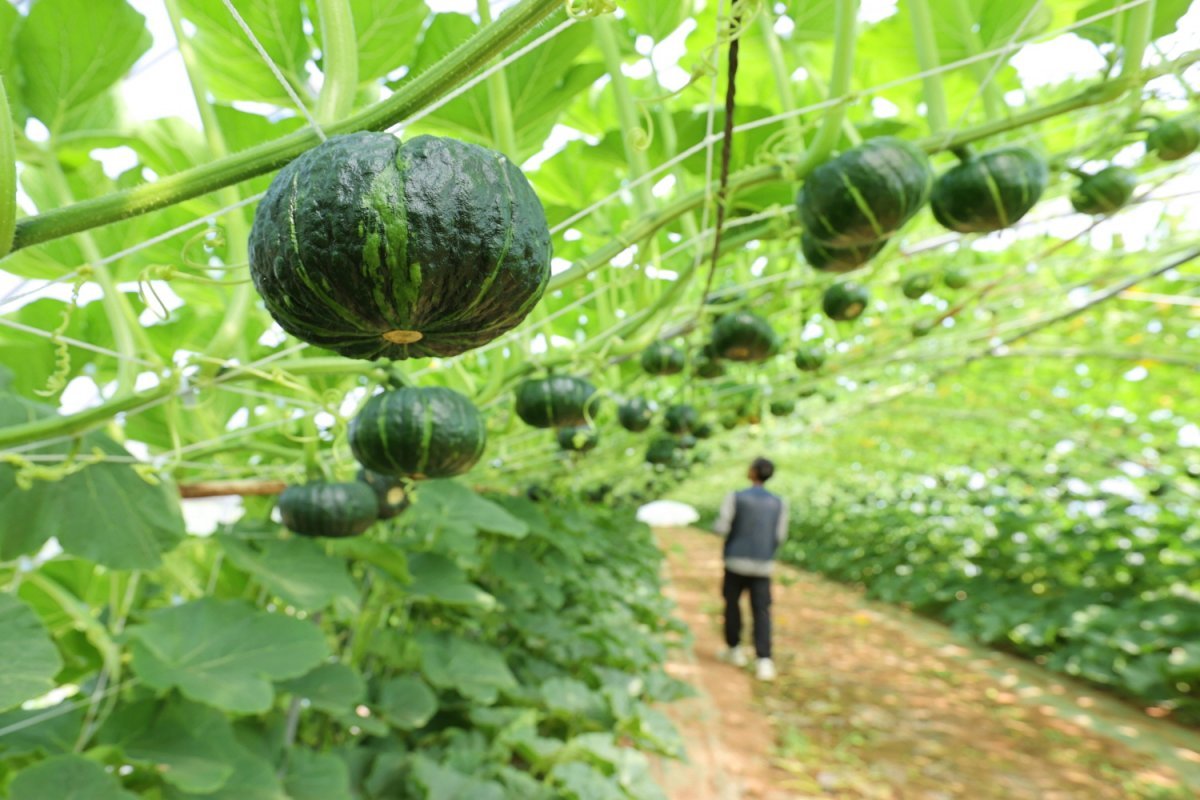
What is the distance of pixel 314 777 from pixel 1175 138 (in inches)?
109

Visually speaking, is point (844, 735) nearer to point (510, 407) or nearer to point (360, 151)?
point (510, 407)

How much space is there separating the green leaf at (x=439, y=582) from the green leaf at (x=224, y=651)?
2.86 feet

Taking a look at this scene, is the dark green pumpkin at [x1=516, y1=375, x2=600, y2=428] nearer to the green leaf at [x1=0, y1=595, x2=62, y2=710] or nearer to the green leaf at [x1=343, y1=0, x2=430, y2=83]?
the green leaf at [x1=343, y1=0, x2=430, y2=83]

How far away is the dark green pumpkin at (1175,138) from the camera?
5.09ft

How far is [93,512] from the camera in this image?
1487mm

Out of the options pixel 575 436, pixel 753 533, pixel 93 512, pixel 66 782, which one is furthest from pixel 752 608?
pixel 93 512

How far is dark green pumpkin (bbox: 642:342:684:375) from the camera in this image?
246 cm

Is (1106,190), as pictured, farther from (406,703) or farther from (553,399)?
(406,703)

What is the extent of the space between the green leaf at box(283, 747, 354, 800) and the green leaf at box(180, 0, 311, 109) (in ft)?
6.28

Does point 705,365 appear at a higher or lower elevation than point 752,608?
higher

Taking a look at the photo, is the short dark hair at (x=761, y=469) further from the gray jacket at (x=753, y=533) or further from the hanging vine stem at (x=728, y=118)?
the hanging vine stem at (x=728, y=118)

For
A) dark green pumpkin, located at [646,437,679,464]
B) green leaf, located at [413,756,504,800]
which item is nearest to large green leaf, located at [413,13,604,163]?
green leaf, located at [413,756,504,800]

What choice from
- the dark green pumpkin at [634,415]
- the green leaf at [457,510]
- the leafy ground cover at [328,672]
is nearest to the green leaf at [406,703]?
the leafy ground cover at [328,672]

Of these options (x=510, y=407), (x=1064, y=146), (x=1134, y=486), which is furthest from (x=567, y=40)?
(x=1134, y=486)
